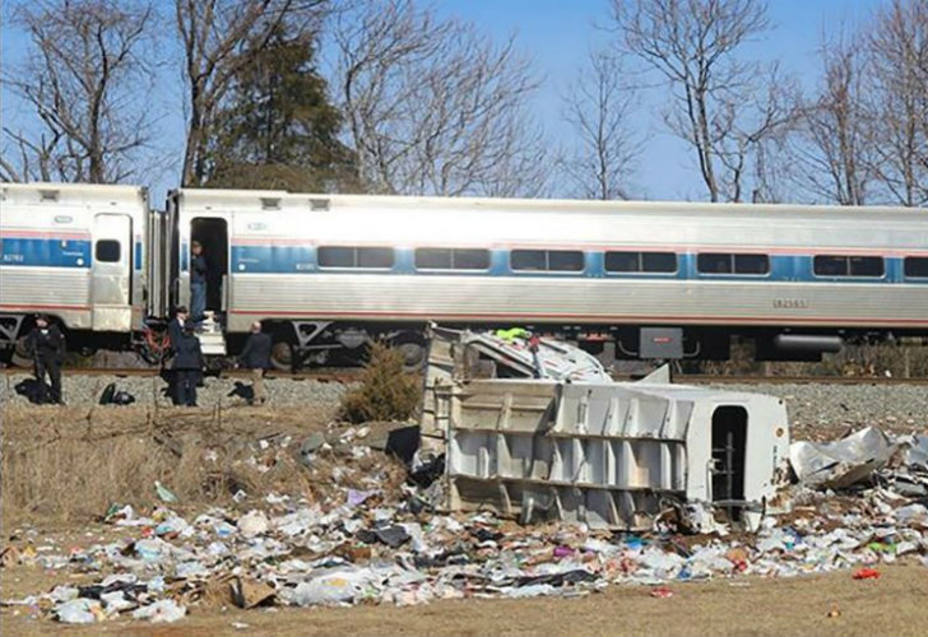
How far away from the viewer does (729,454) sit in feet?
43.8

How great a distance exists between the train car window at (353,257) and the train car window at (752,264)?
→ 239 inches

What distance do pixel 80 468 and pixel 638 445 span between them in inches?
237

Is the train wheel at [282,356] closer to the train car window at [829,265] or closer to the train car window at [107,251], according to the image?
the train car window at [107,251]

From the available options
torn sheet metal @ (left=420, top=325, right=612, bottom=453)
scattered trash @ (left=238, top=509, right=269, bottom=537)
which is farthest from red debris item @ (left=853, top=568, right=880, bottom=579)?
scattered trash @ (left=238, top=509, right=269, bottom=537)

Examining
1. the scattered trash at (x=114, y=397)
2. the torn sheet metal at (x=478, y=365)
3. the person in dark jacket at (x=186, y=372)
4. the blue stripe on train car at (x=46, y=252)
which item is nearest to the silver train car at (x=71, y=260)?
the blue stripe on train car at (x=46, y=252)

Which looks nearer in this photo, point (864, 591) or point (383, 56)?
point (864, 591)

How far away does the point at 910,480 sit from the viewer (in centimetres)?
1499

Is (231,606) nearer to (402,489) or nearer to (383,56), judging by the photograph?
(402,489)

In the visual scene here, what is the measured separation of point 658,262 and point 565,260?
163 centimetres

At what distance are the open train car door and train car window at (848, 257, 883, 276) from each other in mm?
12495

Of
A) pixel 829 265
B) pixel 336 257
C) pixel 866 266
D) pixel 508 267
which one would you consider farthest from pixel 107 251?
pixel 866 266

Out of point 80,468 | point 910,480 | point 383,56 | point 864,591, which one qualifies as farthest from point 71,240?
point 383,56

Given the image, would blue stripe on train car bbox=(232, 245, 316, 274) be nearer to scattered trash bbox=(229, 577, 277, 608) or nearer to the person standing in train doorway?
the person standing in train doorway

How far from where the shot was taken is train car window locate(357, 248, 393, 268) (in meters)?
25.4
